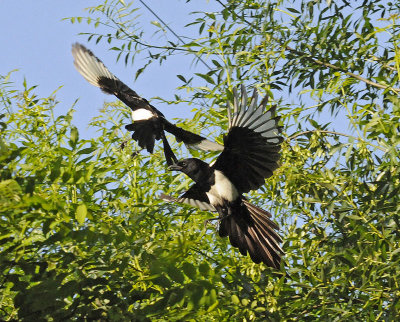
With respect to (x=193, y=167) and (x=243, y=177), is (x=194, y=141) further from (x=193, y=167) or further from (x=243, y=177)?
(x=243, y=177)

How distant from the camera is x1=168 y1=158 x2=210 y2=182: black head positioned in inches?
131

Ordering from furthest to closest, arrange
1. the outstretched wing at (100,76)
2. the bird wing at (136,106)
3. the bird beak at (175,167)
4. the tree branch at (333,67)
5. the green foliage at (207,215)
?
the outstretched wing at (100,76), the tree branch at (333,67), the bird wing at (136,106), the bird beak at (175,167), the green foliage at (207,215)

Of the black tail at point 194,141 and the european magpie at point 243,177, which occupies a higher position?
the black tail at point 194,141

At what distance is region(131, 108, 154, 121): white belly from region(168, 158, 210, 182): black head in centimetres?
46

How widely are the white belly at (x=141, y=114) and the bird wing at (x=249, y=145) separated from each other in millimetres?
516

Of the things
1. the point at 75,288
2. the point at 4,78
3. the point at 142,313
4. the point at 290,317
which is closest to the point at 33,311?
the point at 75,288

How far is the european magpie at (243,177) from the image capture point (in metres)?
3.10

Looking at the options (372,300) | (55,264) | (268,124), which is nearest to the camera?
(55,264)

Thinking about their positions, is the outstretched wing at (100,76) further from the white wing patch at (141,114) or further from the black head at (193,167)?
the black head at (193,167)

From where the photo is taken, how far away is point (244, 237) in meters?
3.32

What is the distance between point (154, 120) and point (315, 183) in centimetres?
89

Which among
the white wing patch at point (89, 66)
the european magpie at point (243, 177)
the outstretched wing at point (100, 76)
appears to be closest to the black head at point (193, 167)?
the european magpie at point (243, 177)

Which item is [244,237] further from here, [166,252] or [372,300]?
[166,252]

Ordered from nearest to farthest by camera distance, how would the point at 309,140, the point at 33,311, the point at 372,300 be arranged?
1. the point at 33,311
2. the point at 372,300
3. the point at 309,140
